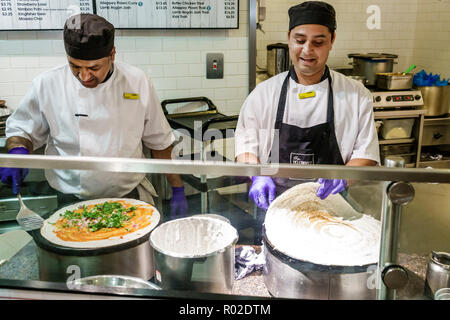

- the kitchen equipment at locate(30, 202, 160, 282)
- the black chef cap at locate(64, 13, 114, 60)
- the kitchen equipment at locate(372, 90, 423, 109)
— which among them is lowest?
the kitchen equipment at locate(30, 202, 160, 282)

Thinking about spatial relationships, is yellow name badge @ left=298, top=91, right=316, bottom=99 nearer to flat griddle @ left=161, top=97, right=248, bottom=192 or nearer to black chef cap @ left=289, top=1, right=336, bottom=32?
black chef cap @ left=289, top=1, right=336, bottom=32

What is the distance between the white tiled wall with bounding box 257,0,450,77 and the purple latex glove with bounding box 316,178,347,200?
362 centimetres

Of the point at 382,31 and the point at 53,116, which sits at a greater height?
the point at 382,31

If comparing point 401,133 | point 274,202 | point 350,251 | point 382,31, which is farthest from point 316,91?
point 382,31

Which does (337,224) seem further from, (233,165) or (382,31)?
(382,31)

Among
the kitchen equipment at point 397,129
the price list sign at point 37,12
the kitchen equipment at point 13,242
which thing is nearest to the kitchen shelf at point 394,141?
the kitchen equipment at point 397,129

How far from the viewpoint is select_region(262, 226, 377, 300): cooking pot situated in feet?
3.82

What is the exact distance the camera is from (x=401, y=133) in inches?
179

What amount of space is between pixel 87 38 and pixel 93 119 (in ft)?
1.44

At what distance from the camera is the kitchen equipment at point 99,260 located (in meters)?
1.30

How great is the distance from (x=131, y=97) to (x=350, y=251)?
149 centimetres

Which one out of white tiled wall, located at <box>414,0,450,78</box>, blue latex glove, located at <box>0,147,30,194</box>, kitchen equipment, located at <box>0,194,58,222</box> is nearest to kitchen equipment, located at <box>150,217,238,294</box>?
blue latex glove, located at <box>0,147,30,194</box>

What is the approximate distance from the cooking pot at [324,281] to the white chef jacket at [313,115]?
1112mm

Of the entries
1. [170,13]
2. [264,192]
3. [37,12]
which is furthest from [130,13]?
[264,192]
